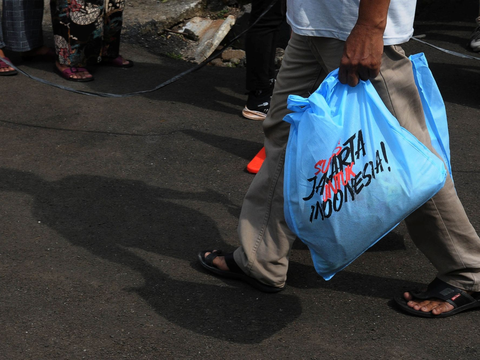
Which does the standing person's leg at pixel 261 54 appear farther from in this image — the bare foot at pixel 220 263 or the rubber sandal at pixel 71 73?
the bare foot at pixel 220 263

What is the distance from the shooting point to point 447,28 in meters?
6.77

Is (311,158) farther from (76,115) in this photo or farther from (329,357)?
(76,115)

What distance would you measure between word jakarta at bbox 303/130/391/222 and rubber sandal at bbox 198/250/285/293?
668 millimetres

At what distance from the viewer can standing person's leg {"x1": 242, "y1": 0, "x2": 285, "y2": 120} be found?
4.05 metres

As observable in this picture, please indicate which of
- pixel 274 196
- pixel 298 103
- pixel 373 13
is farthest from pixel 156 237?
pixel 373 13

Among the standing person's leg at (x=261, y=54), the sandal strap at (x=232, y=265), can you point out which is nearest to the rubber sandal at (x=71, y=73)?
the standing person's leg at (x=261, y=54)

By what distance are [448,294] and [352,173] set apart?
0.75 metres

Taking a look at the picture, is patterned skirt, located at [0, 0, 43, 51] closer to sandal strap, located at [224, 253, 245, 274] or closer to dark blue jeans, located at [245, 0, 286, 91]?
dark blue jeans, located at [245, 0, 286, 91]

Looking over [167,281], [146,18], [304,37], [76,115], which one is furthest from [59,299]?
[146,18]

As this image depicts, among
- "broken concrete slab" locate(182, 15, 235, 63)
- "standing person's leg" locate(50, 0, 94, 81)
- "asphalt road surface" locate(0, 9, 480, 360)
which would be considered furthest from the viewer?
"broken concrete slab" locate(182, 15, 235, 63)

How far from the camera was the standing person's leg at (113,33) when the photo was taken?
4977 millimetres

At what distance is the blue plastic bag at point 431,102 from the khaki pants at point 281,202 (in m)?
0.07

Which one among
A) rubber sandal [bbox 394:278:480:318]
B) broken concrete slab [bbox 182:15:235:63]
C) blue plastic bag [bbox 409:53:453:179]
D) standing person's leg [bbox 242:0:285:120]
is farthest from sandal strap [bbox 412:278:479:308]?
broken concrete slab [bbox 182:15:235:63]

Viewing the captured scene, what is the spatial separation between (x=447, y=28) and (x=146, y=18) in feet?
10.8
